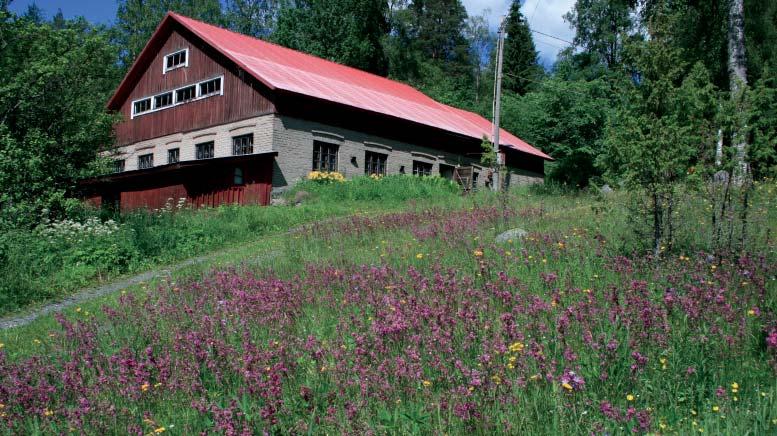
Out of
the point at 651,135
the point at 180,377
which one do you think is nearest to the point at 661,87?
the point at 651,135

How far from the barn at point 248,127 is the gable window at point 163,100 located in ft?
0.19

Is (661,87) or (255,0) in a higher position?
(255,0)

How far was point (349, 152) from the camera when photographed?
1156 inches

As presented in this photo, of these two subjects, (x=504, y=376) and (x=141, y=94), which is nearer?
(x=504, y=376)

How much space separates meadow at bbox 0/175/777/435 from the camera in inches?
156

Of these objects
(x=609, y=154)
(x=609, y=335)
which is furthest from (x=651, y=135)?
(x=609, y=335)

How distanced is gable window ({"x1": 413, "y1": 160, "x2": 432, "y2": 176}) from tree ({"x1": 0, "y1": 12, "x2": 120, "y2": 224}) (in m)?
15.8

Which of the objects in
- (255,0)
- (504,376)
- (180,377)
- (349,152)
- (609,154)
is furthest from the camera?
(255,0)

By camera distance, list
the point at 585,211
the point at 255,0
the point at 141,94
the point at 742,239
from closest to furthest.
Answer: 1. the point at 742,239
2. the point at 585,211
3. the point at 141,94
4. the point at 255,0

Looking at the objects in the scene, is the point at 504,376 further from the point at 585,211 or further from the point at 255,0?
the point at 255,0

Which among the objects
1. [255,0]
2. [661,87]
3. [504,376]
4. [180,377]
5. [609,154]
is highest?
[255,0]

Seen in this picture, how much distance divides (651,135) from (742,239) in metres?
1.80

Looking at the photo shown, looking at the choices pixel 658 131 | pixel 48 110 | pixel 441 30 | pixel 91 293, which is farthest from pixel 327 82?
pixel 441 30

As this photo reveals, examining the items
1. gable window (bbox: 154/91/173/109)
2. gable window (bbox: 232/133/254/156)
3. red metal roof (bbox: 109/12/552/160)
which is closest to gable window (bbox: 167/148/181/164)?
gable window (bbox: 154/91/173/109)
